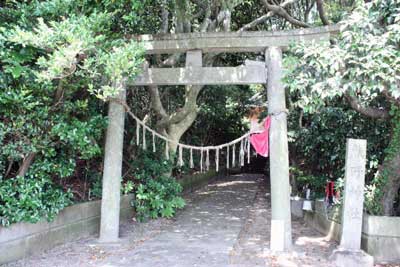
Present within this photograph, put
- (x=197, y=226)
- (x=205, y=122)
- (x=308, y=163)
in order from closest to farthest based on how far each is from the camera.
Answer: (x=197, y=226)
(x=308, y=163)
(x=205, y=122)

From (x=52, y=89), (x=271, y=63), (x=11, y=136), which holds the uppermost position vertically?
(x=271, y=63)

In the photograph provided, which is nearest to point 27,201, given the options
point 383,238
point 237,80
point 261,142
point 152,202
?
point 152,202

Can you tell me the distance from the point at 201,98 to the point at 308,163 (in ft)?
13.9

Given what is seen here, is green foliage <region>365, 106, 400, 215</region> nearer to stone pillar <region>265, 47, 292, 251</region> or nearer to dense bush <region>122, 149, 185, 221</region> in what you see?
stone pillar <region>265, 47, 292, 251</region>

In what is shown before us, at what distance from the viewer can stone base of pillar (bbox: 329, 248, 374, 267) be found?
5.41 m

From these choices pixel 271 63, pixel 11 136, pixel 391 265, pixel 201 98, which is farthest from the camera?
pixel 201 98

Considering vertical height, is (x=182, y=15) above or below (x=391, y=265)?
above

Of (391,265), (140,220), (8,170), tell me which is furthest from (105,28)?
(391,265)

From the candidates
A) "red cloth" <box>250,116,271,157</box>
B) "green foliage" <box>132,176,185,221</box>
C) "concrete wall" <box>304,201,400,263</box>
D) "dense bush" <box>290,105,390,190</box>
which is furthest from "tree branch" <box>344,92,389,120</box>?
"green foliage" <box>132,176,185,221</box>

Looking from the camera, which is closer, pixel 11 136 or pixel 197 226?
pixel 11 136

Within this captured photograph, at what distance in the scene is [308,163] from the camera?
10.1 m

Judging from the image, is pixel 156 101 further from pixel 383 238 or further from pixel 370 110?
pixel 383 238

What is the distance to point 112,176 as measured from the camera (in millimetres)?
6602

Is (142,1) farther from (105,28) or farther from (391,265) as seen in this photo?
(391,265)
